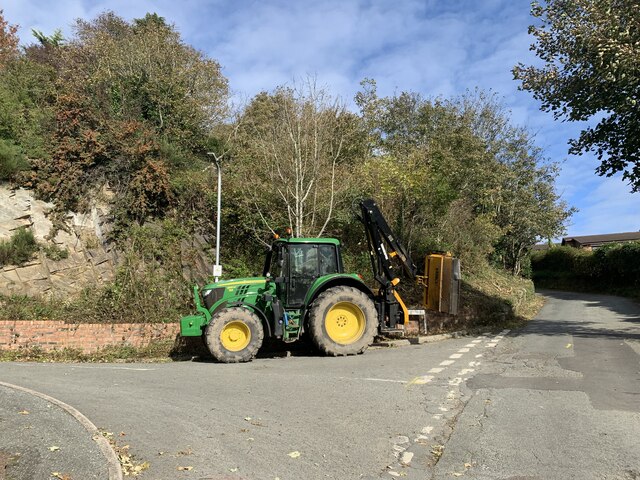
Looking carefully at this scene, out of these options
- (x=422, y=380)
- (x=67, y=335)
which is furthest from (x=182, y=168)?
(x=422, y=380)

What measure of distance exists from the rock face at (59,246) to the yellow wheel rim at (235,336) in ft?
24.4

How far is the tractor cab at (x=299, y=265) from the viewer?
462 inches

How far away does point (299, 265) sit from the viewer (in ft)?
38.9

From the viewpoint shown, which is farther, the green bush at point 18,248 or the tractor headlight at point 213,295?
the green bush at point 18,248

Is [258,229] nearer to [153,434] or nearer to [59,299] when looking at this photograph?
[59,299]

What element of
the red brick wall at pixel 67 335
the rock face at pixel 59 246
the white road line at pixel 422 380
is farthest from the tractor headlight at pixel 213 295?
the rock face at pixel 59 246

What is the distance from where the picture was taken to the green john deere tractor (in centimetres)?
1125

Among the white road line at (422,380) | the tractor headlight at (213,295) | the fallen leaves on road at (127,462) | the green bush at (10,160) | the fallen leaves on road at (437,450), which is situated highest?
the green bush at (10,160)

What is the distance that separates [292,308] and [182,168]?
1214 centimetres

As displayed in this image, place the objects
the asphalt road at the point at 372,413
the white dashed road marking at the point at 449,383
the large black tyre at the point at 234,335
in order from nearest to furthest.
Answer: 1. the asphalt road at the point at 372,413
2. the white dashed road marking at the point at 449,383
3. the large black tyre at the point at 234,335

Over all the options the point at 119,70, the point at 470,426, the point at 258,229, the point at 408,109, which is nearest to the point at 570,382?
the point at 470,426

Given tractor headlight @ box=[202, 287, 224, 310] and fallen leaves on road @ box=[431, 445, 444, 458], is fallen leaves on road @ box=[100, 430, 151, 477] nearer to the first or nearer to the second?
fallen leaves on road @ box=[431, 445, 444, 458]

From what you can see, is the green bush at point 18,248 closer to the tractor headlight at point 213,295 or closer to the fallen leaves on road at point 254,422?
the tractor headlight at point 213,295

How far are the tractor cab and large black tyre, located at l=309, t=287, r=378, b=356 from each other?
529mm
